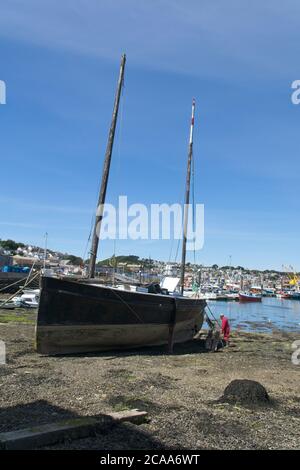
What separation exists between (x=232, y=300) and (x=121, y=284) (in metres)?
92.5

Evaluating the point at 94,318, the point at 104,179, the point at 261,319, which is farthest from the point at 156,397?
the point at 261,319

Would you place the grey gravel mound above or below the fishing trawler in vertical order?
below

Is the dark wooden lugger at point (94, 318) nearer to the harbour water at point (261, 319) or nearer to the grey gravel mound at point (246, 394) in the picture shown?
the grey gravel mound at point (246, 394)

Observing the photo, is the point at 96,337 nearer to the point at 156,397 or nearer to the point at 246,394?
the point at 156,397

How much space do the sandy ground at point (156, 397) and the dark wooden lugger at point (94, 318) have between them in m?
0.59

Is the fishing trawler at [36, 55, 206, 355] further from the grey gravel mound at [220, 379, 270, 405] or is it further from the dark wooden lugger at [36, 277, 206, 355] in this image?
the grey gravel mound at [220, 379, 270, 405]

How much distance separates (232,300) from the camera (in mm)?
109312

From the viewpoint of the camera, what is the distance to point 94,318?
53.8 feet

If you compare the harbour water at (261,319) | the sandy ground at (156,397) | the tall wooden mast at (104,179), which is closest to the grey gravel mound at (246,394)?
the sandy ground at (156,397)

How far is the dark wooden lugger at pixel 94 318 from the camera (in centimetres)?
1578

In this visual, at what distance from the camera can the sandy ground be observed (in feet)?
24.3

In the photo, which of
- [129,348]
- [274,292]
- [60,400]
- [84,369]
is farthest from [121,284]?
[274,292]

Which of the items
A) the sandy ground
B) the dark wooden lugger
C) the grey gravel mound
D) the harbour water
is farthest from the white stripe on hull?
the harbour water
